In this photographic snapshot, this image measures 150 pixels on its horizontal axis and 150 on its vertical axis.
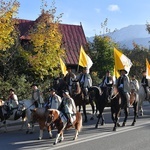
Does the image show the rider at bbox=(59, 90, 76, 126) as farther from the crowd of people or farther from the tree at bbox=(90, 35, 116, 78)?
the tree at bbox=(90, 35, 116, 78)

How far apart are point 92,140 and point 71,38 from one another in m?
A: 24.3

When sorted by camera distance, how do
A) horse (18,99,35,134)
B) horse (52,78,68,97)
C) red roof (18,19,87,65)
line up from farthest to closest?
red roof (18,19,87,65) → horse (52,78,68,97) → horse (18,99,35,134)

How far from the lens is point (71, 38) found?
3516 centimetres

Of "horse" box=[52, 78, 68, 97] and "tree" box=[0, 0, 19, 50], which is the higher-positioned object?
"tree" box=[0, 0, 19, 50]

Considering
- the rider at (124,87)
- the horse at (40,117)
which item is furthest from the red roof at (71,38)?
Answer: the horse at (40,117)

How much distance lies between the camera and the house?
31.9m

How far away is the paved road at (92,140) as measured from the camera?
35.0 ft

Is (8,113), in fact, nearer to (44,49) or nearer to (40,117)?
(40,117)

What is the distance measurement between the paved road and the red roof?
18.2 m

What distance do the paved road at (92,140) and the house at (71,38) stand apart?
17939mm

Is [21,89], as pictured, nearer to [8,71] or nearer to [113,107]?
[8,71]

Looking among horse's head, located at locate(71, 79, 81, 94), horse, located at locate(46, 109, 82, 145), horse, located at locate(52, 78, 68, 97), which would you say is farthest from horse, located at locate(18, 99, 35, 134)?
horse, located at locate(52, 78, 68, 97)

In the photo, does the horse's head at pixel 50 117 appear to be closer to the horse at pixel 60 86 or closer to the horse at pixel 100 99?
the horse at pixel 100 99

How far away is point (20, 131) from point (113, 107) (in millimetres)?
4103
